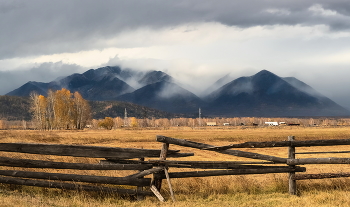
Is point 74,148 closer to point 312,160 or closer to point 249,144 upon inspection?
point 249,144

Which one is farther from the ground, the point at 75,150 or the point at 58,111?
the point at 58,111

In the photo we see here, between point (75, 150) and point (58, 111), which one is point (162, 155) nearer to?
point (75, 150)

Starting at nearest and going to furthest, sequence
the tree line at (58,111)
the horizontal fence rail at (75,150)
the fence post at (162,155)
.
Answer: the horizontal fence rail at (75,150) < the fence post at (162,155) < the tree line at (58,111)

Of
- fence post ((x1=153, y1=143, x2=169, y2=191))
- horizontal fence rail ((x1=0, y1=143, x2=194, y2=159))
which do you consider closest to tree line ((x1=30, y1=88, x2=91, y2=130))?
horizontal fence rail ((x1=0, y1=143, x2=194, y2=159))

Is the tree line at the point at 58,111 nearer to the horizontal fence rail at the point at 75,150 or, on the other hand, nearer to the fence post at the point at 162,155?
the horizontal fence rail at the point at 75,150

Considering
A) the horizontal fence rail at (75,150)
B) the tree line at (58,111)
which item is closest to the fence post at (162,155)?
the horizontal fence rail at (75,150)

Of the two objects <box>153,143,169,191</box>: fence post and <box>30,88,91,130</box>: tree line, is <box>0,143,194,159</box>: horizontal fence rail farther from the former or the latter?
<box>30,88,91,130</box>: tree line

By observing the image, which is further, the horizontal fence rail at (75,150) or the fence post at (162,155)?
the fence post at (162,155)

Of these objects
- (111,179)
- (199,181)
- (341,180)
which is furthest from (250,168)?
(111,179)

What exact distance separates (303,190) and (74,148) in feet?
24.0

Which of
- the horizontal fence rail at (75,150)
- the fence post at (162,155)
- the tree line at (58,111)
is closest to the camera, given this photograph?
the horizontal fence rail at (75,150)

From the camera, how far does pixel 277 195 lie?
1130cm

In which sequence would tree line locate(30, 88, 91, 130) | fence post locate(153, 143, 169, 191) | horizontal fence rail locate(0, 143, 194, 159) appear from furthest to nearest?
1. tree line locate(30, 88, 91, 130)
2. fence post locate(153, 143, 169, 191)
3. horizontal fence rail locate(0, 143, 194, 159)

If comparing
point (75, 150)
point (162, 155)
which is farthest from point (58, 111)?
point (162, 155)
